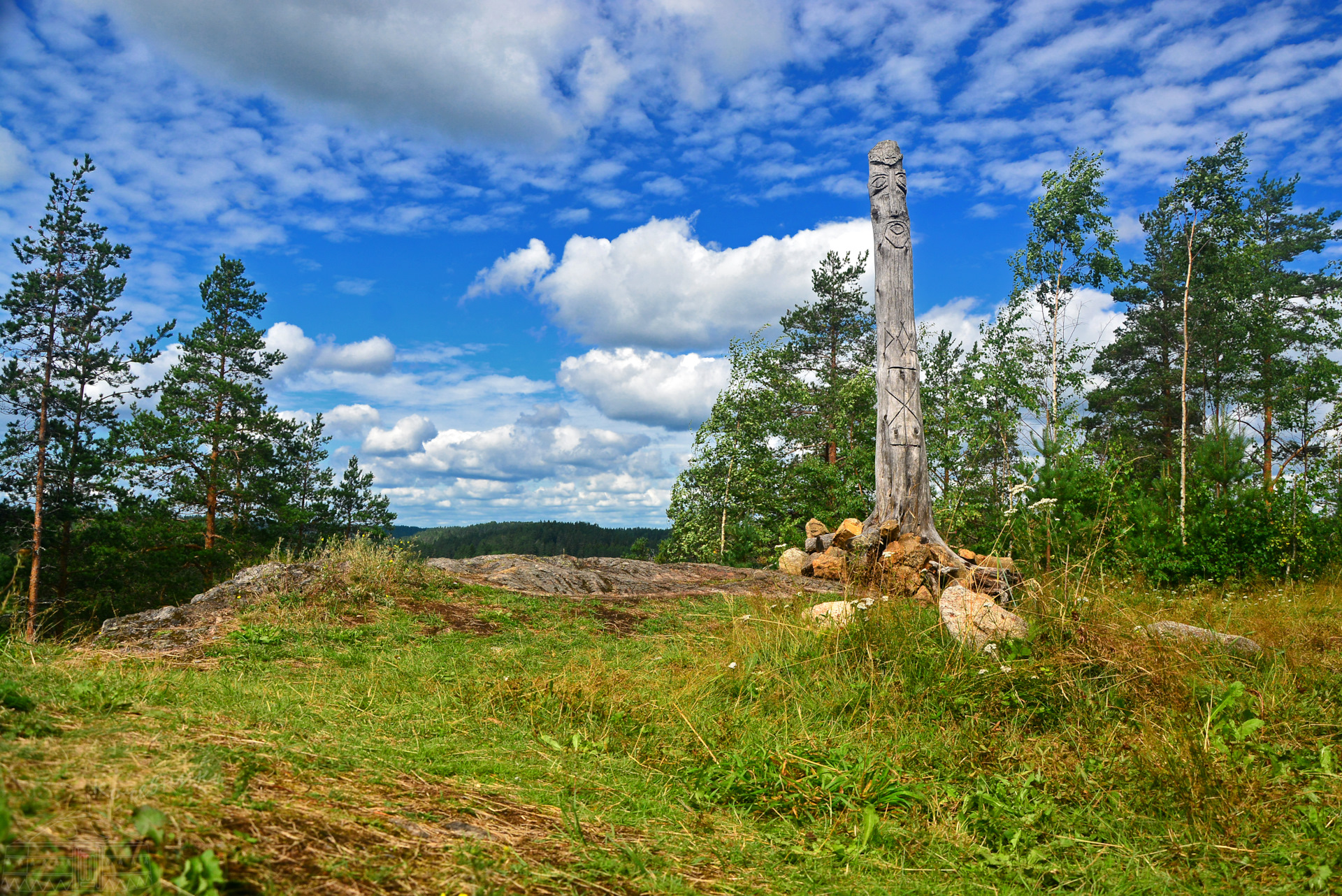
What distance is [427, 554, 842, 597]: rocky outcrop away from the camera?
8.59m

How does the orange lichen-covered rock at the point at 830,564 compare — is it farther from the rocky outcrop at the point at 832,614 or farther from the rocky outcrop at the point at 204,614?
the rocky outcrop at the point at 204,614

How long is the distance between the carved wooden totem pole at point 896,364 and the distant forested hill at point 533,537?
38617 millimetres

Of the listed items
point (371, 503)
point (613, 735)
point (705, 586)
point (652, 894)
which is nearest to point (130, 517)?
point (371, 503)

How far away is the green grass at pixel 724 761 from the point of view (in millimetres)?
1963

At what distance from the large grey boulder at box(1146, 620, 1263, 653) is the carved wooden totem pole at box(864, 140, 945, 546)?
5.08 metres

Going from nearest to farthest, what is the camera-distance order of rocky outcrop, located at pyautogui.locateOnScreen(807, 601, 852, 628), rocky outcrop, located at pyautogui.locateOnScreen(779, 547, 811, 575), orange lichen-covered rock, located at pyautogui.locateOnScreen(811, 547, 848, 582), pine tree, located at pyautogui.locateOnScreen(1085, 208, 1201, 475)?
rocky outcrop, located at pyautogui.locateOnScreen(807, 601, 852, 628)
orange lichen-covered rock, located at pyautogui.locateOnScreen(811, 547, 848, 582)
rocky outcrop, located at pyautogui.locateOnScreen(779, 547, 811, 575)
pine tree, located at pyautogui.locateOnScreen(1085, 208, 1201, 475)

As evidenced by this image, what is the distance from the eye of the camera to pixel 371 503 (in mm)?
26031

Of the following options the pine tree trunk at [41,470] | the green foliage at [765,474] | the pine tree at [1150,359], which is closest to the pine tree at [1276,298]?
the pine tree at [1150,359]

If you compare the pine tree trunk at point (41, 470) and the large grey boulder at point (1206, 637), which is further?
the pine tree trunk at point (41, 470)

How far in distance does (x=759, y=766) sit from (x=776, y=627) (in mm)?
2114

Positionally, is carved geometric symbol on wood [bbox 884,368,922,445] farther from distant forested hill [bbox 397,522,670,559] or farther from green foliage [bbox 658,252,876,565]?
distant forested hill [bbox 397,522,670,559]

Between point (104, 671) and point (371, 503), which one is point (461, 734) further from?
point (371, 503)

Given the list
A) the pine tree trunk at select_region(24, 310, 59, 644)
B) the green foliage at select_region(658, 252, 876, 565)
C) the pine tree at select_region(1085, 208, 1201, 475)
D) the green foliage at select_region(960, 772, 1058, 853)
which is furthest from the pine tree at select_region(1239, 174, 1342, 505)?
the pine tree trunk at select_region(24, 310, 59, 644)

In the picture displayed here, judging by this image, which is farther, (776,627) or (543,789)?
(776,627)
